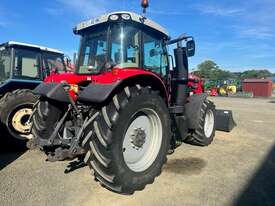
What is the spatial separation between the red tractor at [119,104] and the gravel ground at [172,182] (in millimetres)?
296

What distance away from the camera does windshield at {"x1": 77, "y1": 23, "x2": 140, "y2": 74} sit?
4.23 m

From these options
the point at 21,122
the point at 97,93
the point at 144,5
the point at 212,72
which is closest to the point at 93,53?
the point at 144,5

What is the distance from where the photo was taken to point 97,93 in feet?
11.5

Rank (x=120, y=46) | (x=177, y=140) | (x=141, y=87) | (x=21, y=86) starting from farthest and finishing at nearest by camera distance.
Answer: (x=21, y=86)
(x=177, y=140)
(x=120, y=46)
(x=141, y=87)

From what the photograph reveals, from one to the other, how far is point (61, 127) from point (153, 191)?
176 centimetres

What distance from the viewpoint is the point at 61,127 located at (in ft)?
14.4

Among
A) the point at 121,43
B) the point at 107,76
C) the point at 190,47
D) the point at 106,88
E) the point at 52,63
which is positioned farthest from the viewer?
the point at 52,63

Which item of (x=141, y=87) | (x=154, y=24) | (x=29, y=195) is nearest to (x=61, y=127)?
(x=29, y=195)

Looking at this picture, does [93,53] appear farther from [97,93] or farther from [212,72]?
[212,72]

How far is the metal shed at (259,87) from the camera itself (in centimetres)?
3372

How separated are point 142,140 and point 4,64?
427 cm

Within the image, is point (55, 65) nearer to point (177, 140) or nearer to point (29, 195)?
point (177, 140)

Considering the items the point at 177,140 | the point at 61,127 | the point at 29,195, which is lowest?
the point at 29,195

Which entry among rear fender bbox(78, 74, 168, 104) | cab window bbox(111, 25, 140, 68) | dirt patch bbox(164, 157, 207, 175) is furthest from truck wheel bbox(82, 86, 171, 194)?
cab window bbox(111, 25, 140, 68)
